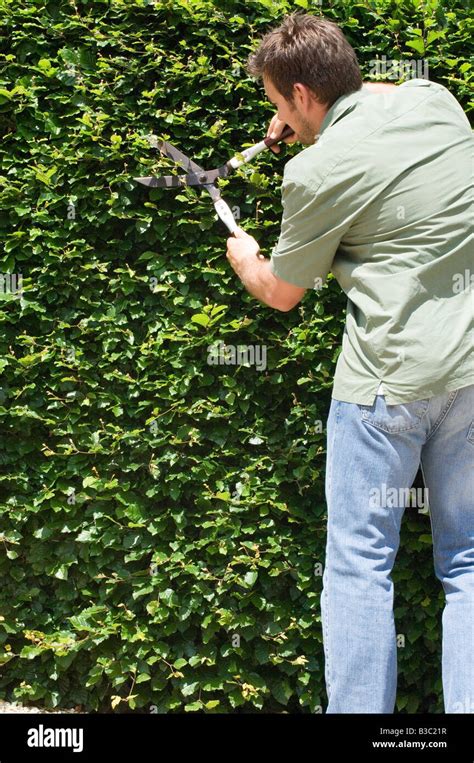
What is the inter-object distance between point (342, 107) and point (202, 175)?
2.37ft

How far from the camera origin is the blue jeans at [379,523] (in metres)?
2.68

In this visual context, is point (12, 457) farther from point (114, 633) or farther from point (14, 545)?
point (114, 633)

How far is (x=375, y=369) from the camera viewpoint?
267 cm

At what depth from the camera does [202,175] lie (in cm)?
330

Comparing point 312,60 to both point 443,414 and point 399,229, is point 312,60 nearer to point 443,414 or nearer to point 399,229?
point 399,229

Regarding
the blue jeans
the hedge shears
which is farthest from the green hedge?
the blue jeans

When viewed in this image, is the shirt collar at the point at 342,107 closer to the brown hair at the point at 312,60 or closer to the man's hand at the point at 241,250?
the brown hair at the point at 312,60

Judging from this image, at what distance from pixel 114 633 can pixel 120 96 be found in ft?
7.12

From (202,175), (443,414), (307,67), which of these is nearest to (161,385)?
(202,175)

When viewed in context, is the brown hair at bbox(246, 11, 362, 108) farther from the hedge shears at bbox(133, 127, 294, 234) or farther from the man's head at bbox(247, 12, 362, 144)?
the hedge shears at bbox(133, 127, 294, 234)
